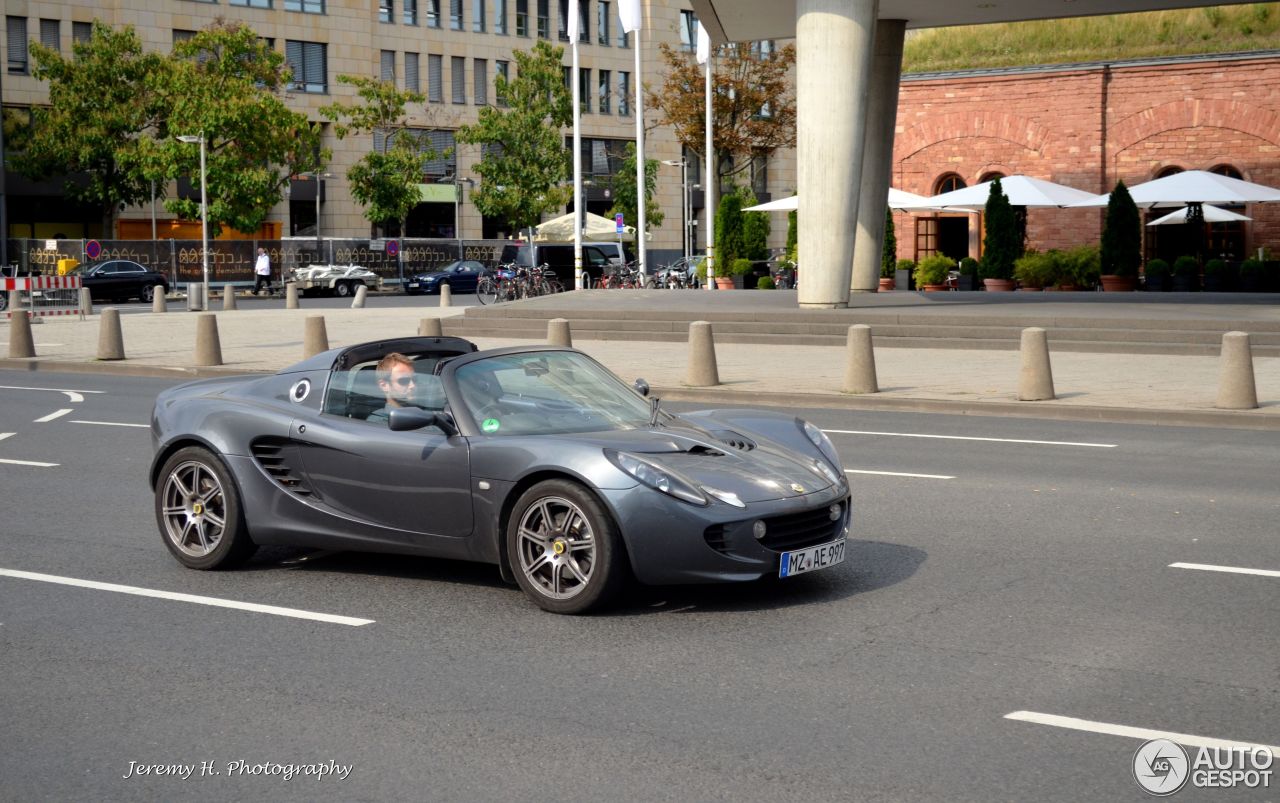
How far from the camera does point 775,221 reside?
104m

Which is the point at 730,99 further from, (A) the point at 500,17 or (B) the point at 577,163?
(A) the point at 500,17

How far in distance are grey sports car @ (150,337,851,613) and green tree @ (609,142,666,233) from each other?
70319 mm

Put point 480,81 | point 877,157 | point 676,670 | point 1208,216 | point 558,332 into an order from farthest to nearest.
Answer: point 480,81 → point 1208,216 → point 877,157 → point 558,332 → point 676,670

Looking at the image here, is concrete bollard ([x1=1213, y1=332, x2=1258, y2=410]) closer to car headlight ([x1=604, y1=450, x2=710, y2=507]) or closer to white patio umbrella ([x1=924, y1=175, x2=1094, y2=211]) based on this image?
car headlight ([x1=604, y1=450, x2=710, y2=507])

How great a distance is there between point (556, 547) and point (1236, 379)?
1096 centimetres

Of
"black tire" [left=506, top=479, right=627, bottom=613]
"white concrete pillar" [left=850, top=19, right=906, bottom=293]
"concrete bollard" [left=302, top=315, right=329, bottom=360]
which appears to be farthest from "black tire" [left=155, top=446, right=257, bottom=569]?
"white concrete pillar" [left=850, top=19, right=906, bottom=293]

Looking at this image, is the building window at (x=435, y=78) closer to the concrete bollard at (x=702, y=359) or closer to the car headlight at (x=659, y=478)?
the concrete bollard at (x=702, y=359)

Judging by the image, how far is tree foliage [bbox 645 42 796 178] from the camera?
62.5 metres

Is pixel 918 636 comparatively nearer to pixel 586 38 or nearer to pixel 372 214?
pixel 372 214

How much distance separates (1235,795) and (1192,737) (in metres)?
0.51

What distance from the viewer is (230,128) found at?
60.9 meters

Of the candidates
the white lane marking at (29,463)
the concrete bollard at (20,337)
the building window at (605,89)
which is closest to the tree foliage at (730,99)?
the building window at (605,89)

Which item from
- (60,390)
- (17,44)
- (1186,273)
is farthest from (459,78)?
(60,390)

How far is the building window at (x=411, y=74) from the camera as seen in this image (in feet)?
267
